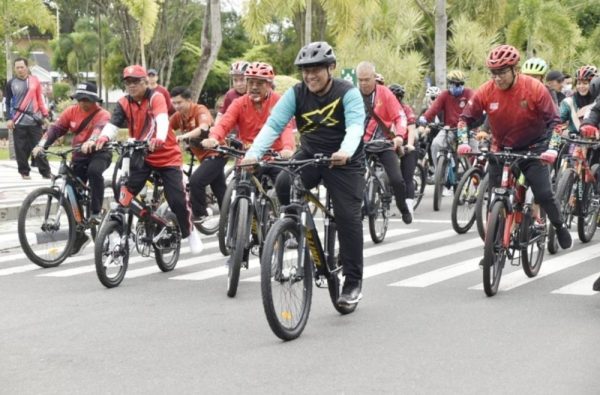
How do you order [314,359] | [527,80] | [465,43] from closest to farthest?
[314,359] → [527,80] → [465,43]

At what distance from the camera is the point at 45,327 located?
803cm


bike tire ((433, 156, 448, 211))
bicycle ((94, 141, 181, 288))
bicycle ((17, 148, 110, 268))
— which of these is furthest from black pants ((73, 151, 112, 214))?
bike tire ((433, 156, 448, 211))

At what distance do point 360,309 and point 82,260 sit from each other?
157 inches

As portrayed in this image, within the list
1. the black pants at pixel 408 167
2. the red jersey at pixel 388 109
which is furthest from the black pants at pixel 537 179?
the black pants at pixel 408 167

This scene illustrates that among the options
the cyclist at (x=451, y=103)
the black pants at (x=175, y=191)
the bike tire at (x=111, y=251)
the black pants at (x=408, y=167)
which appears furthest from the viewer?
the cyclist at (x=451, y=103)

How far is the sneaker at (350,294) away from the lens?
8141 millimetres

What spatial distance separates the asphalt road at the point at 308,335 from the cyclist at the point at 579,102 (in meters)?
2.71

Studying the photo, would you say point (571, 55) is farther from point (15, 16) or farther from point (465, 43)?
point (15, 16)

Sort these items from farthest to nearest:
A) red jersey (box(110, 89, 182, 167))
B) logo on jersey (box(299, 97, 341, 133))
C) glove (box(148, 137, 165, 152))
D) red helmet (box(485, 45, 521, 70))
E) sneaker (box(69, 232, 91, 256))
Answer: sneaker (box(69, 232, 91, 256)), red jersey (box(110, 89, 182, 167)), glove (box(148, 137, 165, 152)), red helmet (box(485, 45, 521, 70)), logo on jersey (box(299, 97, 341, 133))

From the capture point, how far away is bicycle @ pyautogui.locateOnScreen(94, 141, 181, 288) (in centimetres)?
962

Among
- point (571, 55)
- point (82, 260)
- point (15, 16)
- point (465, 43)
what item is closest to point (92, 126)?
point (82, 260)

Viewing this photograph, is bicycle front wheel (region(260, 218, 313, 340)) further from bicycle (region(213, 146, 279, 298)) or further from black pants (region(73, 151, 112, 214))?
black pants (region(73, 151, 112, 214))

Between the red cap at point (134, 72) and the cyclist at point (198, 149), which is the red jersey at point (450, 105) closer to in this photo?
the cyclist at point (198, 149)

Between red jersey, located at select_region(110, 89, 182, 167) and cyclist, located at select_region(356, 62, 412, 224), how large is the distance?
2.85m
